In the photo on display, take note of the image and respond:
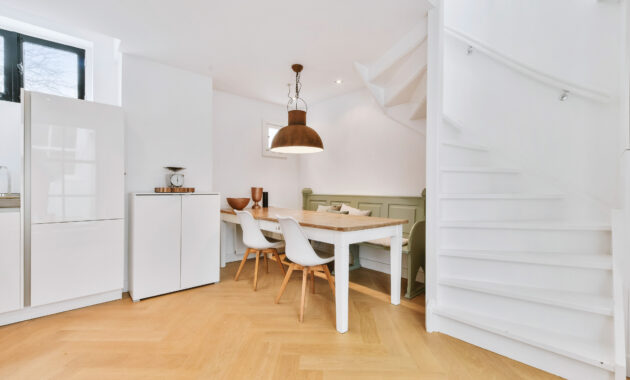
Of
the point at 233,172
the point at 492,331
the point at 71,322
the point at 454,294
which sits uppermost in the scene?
the point at 233,172

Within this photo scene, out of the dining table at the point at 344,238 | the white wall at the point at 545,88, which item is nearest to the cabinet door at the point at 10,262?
the dining table at the point at 344,238

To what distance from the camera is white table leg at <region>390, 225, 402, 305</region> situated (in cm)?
253

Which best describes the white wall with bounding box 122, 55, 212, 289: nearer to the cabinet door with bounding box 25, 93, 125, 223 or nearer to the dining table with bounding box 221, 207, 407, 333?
the cabinet door with bounding box 25, 93, 125, 223

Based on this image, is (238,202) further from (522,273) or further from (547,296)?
(547,296)

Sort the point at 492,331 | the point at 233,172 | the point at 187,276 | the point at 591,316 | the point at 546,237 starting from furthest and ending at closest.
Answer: the point at 233,172, the point at 187,276, the point at 546,237, the point at 492,331, the point at 591,316

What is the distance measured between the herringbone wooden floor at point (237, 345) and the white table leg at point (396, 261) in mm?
131

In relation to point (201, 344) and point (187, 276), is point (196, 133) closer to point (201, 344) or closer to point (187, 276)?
point (187, 276)

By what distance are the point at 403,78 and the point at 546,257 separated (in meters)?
2.09

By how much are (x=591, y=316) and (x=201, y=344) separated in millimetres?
2427

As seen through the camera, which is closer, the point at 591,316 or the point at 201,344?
the point at 591,316

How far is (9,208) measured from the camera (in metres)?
2.19

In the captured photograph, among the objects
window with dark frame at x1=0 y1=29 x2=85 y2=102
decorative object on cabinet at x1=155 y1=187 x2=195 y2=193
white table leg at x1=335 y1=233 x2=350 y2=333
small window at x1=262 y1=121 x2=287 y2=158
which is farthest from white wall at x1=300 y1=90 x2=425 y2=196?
window with dark frame at x1=0 y1=29 x2=85 y2=102

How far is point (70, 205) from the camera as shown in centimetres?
240

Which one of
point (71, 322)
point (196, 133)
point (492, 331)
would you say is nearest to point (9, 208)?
point (71, 322)
